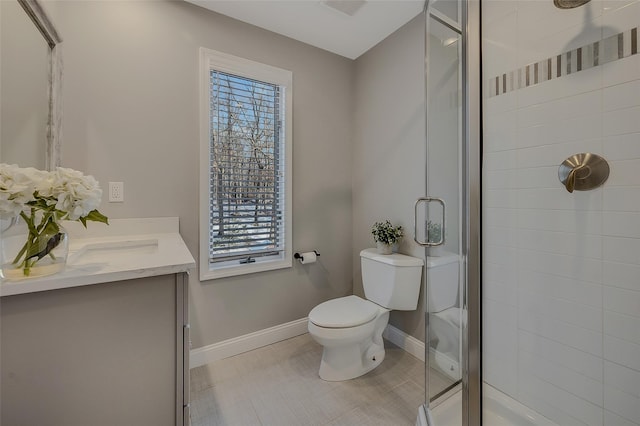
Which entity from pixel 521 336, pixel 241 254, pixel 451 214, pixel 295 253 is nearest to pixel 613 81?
pixel 451 214

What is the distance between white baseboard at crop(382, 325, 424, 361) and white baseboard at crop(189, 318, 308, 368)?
0.68m

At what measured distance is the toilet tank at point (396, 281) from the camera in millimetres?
1755

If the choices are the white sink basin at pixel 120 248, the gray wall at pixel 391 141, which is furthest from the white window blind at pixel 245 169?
the gray wall at pixel 391 141

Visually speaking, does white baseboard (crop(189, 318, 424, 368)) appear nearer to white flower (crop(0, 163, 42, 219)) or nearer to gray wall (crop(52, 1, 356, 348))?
gray wall (crop(52, 1, 356, 348))

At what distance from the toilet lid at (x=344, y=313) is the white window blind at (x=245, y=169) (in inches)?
25.5

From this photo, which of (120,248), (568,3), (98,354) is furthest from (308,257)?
(568,3)

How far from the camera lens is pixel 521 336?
133cm

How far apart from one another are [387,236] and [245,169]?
3.80 feet

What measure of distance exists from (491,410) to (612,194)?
1130 mm

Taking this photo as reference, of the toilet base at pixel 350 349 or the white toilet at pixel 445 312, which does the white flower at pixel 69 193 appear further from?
the white toilet at pixel 445 312

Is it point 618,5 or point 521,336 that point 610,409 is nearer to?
point 521,336

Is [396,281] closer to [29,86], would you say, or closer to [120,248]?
[120,248]

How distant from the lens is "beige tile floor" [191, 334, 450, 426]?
1365 mm

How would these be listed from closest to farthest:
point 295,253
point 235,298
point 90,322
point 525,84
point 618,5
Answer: point 90,322
point 618,5
point 525,84
point 235,298
point 295,253
